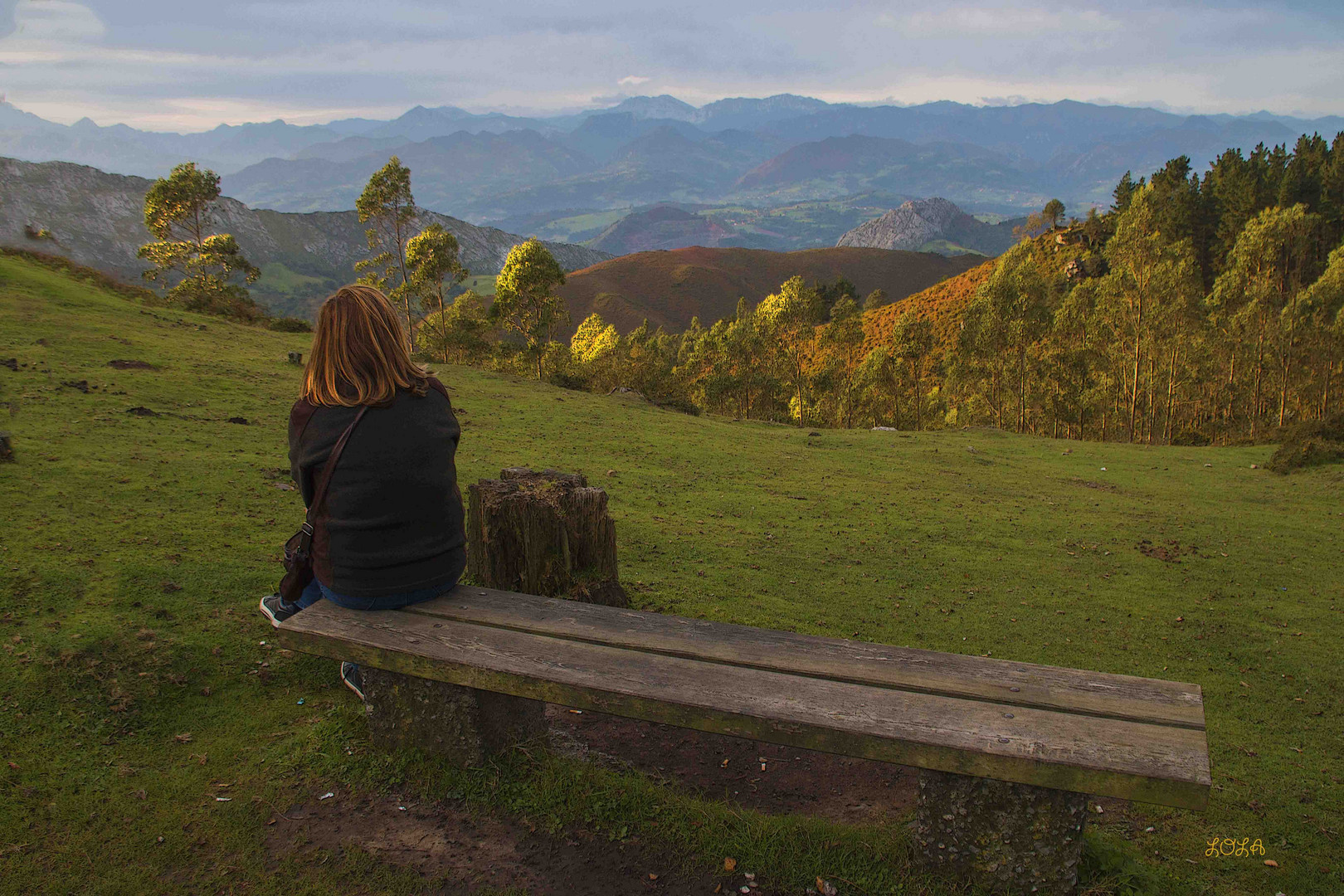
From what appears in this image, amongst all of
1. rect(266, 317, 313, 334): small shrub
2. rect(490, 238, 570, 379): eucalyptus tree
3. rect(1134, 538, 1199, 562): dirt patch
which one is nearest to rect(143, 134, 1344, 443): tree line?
rect(490, 238, 570, 379): eucalyptus tree

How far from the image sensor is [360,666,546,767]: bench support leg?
200 inches

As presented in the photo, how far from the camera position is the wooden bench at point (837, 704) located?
3.75 m

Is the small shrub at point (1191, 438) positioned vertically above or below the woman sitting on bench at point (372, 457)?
below

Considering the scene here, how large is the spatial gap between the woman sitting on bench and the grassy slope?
1.35m

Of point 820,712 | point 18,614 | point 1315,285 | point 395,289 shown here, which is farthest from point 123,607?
point 1315,285

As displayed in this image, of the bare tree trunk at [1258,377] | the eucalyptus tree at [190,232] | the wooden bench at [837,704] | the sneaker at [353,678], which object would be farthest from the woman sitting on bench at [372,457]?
the bare tree trunk at [1258,377]

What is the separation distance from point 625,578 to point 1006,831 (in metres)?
6.33

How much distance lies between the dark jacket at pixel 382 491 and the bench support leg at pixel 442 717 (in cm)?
72

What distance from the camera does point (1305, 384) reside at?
44.5m

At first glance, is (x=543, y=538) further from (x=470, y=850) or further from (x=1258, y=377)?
(x=1258, y=377)

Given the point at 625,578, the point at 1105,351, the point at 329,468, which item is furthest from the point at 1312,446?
the point at 329,468

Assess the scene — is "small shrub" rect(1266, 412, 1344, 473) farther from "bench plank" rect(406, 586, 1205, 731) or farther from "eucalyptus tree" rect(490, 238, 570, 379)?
"eucalyptus tree" rect(490, 238, 570, 379)

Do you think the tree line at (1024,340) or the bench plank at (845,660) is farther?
the tree line at (1024,340)

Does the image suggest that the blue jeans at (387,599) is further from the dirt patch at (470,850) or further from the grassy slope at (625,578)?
the dirt patch at (470,850)
